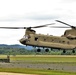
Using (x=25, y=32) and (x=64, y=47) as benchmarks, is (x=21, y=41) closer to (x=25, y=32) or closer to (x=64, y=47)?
(x=25, y=32)

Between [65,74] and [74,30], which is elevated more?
[74,30]

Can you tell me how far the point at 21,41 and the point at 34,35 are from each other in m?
3.09

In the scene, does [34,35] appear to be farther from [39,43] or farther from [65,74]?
[65,74]

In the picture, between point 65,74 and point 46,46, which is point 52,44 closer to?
point 46,46

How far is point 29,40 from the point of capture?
85250 millimetres

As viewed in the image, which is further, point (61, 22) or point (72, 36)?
point (72, 36)

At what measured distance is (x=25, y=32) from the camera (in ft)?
287

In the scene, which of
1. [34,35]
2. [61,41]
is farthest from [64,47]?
[34,35]

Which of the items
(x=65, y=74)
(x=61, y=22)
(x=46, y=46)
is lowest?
(x=65, y=74)

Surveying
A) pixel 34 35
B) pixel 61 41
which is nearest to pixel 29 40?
pixel 34 35

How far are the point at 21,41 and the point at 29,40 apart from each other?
5.68ft

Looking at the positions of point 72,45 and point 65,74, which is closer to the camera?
point 65,74

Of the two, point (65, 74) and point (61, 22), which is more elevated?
point (61, 22)

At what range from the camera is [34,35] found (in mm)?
85562
